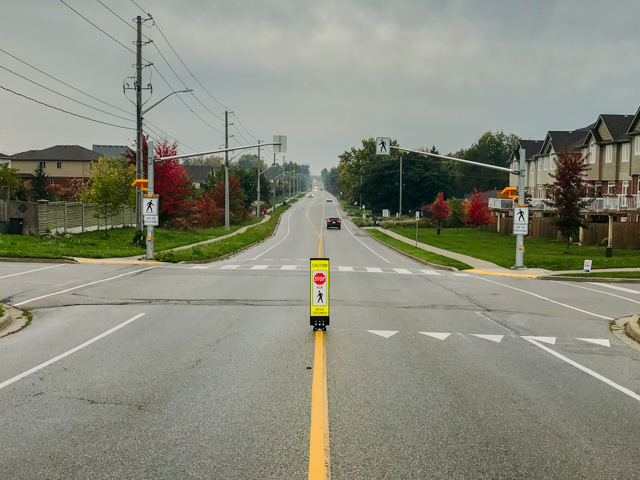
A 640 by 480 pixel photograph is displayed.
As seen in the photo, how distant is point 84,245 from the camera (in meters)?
35.1

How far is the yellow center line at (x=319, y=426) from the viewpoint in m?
5.25

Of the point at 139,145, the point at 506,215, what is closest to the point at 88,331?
the point at 139,145

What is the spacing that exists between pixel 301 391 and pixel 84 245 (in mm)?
30548

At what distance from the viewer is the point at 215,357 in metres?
9.55

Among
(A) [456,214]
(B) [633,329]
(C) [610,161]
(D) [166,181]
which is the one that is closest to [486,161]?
(A) [456,214]

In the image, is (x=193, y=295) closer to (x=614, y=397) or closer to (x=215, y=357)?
(x=215, y=357)

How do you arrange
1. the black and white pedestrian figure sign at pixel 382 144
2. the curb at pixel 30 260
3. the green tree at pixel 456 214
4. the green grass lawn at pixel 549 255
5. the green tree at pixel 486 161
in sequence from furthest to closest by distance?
the green tree at pixel 486 161
the green tree at pixel 456 214
the green grass lawn at pixel 549 255
the black and white pedestrian figure sign at pixel 382 144
the curb at pixel 30 260

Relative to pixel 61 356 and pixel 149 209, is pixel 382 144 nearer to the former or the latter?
pixel 149 209

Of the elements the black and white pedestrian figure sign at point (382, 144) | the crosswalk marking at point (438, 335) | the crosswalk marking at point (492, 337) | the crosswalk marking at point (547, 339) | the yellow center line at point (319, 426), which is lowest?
the crosswalk marking at point (547, 339)

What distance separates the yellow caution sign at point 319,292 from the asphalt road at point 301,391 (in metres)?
0.33

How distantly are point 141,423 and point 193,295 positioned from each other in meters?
10.8

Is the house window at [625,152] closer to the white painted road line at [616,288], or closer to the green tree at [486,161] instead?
the white painted road line at [616,288]

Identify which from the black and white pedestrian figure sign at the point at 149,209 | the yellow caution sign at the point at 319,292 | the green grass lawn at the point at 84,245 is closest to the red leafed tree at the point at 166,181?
the green grass lawn at the point at 84,245

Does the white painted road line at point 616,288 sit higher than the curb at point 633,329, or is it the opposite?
the curb at point 633,329
